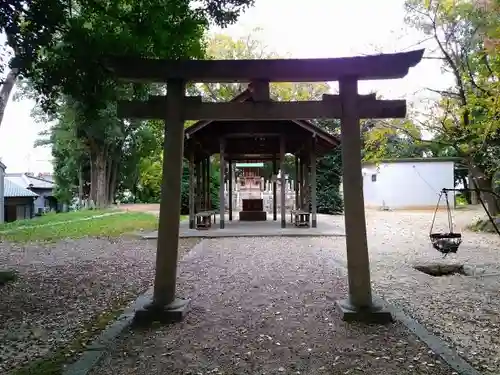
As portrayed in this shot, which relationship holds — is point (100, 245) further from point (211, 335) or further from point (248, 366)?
point (248, 366)

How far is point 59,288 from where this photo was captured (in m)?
6.34

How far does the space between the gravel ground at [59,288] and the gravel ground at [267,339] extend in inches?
30.7

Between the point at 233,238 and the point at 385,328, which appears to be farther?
the point at 233,238

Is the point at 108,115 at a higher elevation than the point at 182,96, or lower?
higher

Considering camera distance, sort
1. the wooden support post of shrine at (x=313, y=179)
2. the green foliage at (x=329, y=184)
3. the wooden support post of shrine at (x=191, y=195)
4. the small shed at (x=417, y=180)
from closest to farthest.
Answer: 1. the wooden support post of shrine at (x=191, y=195)
2. the wooden support post of shrine at (x=313, y=179)
3. the green foliage at (x=329, y=184)
4. the small shed at (x=417, y=180)

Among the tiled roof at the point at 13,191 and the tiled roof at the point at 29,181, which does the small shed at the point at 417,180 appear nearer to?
the tiled roof at the point at 13,191

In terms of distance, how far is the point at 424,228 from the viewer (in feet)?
50.2

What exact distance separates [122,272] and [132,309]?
2571mm

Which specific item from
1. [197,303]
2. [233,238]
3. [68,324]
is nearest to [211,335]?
[197,303]

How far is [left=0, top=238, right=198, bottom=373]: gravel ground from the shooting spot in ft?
13.8

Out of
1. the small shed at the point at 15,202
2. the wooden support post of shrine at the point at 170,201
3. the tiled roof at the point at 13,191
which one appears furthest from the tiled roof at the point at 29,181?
the wooden support post of shrine at the point at 170,201

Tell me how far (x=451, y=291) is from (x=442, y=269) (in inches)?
85.1

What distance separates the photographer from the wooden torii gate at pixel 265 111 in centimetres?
468

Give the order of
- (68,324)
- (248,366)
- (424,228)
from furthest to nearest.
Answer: (424,228)
(68,324)
(248,366)
